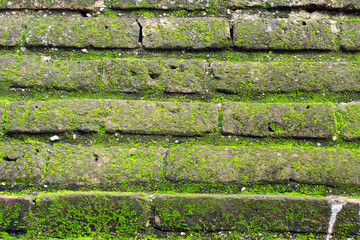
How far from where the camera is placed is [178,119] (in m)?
1.22

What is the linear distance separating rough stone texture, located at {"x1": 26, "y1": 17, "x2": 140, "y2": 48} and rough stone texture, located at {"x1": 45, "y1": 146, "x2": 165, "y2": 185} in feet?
1.73

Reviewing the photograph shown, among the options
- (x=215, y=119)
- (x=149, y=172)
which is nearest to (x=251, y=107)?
(x=215, y=119)

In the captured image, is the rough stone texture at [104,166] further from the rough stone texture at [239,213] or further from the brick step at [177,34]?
the brick step at [177,34]

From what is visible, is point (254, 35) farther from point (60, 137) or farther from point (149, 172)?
point (60, 137)

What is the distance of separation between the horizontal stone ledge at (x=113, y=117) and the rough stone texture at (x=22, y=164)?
0.09 m

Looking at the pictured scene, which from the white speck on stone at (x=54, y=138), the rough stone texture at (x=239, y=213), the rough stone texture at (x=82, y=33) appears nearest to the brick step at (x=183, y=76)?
the rough stone texture at (x=82, y=33)

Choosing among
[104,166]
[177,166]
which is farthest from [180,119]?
[104,166]

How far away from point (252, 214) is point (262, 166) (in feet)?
0.65

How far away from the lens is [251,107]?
4.07ft

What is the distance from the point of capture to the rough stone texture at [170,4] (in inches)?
54.3

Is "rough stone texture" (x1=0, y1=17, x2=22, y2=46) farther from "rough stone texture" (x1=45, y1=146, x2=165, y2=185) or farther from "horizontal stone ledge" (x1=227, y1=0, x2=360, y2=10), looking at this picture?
"horizontal stone ledge" (x1=227, y1=0, x2=360, y2=10)

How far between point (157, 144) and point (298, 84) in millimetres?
704

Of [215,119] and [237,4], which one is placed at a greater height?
[237,4]

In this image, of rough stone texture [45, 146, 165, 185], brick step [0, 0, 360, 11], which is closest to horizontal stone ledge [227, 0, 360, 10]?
brick step [0, 0, 360, 11]
